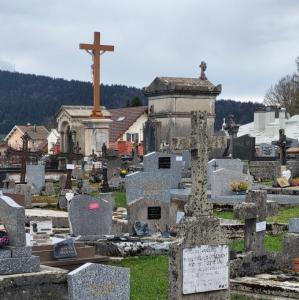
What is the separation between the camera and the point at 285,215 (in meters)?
17.0

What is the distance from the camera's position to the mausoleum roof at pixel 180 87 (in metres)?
34.9

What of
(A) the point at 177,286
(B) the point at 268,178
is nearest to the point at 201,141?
(A) the point at 177,286

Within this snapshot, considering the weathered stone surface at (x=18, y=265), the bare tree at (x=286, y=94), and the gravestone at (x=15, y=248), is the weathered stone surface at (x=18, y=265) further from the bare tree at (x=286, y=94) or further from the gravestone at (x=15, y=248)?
the bare tree at (x=286, y=94)

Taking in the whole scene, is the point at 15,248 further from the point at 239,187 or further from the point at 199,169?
the point at 239,187

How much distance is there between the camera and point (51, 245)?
10078mm

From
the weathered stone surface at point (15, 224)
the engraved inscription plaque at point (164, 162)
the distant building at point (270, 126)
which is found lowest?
the weathered stone surface at point (15, 224)

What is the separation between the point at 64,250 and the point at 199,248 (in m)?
2.32

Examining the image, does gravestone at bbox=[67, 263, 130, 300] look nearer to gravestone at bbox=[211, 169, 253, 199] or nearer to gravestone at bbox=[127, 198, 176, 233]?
gravestone at bbox=[127, 198, 176, 233]

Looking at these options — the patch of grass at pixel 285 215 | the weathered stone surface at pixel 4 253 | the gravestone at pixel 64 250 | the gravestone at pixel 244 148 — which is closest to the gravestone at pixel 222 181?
the patch of grass at pixel 285 215

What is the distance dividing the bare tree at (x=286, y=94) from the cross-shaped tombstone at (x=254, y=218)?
4696cm

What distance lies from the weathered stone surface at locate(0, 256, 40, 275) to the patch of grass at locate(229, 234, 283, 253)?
15.9 ft

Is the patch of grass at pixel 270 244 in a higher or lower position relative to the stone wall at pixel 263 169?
lower

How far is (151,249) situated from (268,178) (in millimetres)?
17598

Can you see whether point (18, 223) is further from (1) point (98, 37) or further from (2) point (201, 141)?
(1) point (98, 37)
